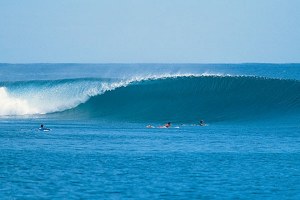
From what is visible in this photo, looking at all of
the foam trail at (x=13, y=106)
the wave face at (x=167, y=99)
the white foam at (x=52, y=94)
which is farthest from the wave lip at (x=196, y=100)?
the foam trail at (x=13, y=106)

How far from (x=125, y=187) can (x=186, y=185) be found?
4.02 ft

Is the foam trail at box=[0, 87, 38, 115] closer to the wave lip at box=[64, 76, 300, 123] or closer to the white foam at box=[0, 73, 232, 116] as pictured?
the white foam at box=[0, 73, 232, 116]

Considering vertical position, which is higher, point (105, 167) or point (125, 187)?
point (105, 167)

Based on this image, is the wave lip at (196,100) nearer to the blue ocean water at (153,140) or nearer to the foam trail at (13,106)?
the blue ocean water at (153,140)

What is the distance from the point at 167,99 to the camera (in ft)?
139

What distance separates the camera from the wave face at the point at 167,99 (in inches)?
1521

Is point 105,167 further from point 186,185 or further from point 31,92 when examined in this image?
point 31,92

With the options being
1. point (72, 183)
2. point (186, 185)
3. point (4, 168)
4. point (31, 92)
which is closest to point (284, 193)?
point (186, 185)

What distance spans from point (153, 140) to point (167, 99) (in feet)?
55.4

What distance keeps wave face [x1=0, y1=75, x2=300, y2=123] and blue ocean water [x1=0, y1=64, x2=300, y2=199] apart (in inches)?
2.2

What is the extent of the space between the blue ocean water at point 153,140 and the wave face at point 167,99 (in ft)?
0.19

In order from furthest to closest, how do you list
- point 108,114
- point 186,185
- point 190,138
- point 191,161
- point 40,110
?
point 40,110 → point 108,114 → point 190,138 → point 191,161 → point 186,185

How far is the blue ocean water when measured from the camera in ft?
52.3

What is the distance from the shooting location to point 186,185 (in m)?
16.0
